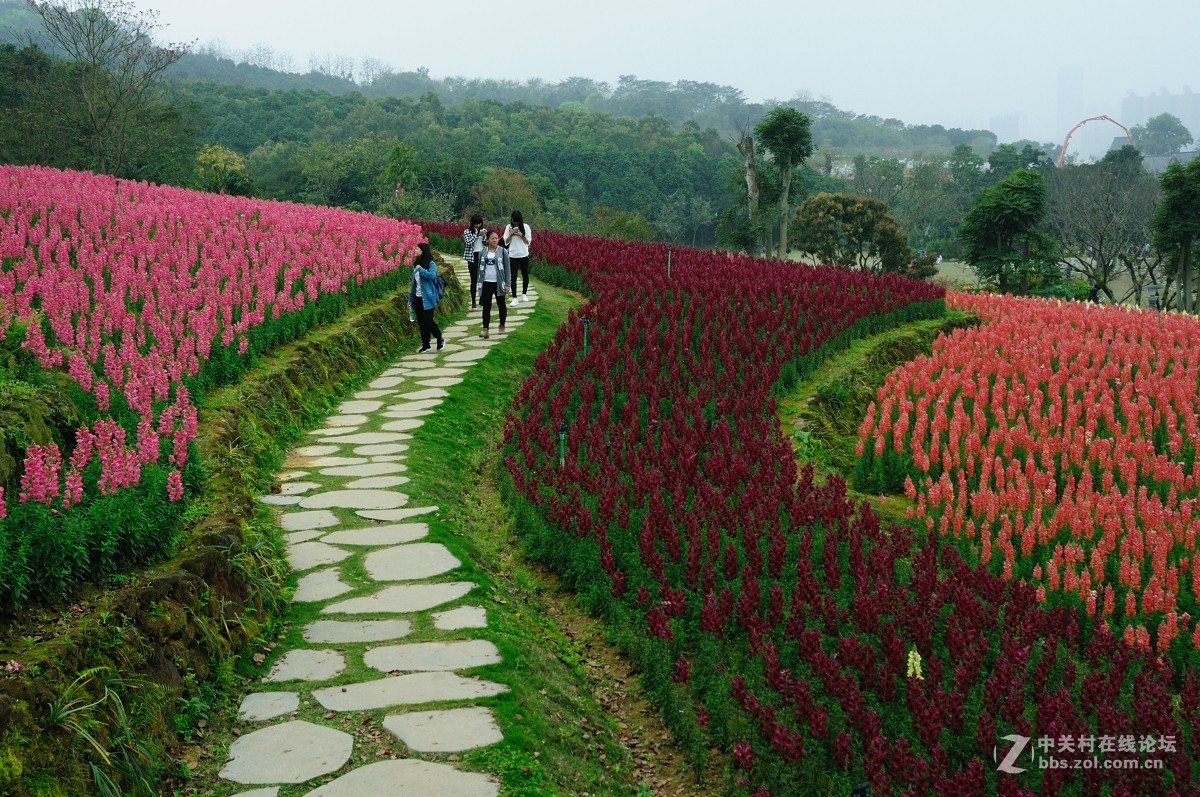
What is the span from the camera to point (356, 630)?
17.2ft

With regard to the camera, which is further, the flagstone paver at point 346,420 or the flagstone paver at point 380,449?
the flagstone paver at point 346,420

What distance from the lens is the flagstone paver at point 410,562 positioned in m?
5.93

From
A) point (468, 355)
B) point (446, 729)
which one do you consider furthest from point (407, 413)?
point (446, 729)

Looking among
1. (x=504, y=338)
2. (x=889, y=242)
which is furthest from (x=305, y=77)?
(x=504, y=338)

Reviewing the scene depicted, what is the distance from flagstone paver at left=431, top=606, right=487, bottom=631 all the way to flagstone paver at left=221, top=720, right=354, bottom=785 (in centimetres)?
111

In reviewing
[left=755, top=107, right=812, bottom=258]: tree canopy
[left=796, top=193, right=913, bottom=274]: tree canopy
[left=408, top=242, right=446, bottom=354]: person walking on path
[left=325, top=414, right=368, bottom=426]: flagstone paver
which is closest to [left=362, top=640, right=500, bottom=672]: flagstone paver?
[left=325, top=414, right=368, bottom=426]: flagstone paver

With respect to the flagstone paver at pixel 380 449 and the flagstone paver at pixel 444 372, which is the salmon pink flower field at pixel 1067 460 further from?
the flagstone paver at pixel 444 372

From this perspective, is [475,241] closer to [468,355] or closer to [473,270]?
[473,270]

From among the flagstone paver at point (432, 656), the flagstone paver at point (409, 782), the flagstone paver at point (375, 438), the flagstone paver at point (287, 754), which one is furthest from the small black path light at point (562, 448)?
the flagstone paver at point (409, 782)

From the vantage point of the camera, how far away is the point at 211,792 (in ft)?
12.4

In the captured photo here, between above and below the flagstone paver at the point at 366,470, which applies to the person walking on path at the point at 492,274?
above

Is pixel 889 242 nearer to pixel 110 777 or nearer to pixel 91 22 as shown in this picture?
pixel 91 22

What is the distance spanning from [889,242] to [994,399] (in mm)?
39223

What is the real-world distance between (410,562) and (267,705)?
1694 mm
